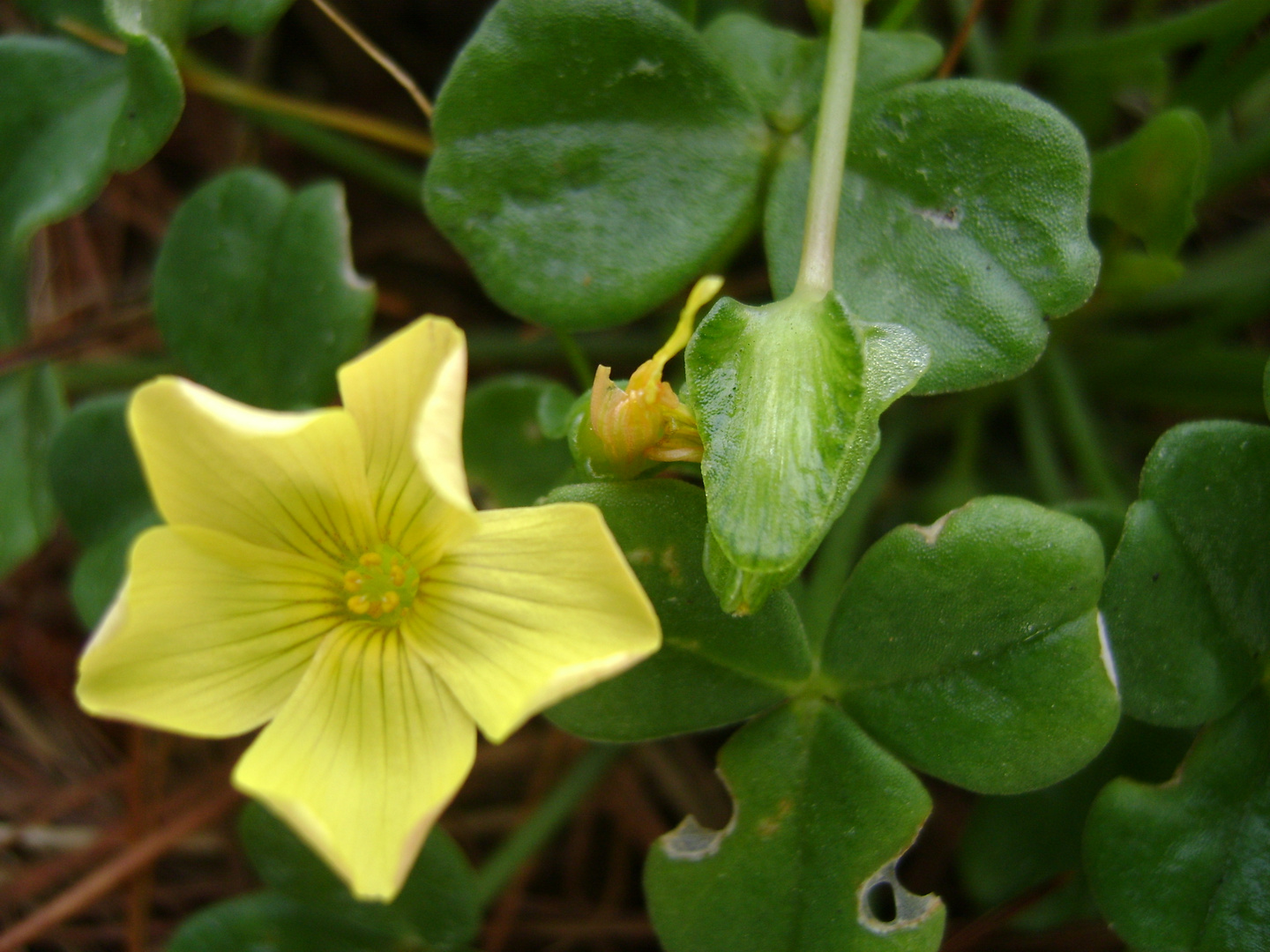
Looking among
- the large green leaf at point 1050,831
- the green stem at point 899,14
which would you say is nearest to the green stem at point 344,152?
the green stem at point 899,14

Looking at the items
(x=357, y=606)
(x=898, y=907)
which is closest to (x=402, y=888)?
(x=357, y=606)

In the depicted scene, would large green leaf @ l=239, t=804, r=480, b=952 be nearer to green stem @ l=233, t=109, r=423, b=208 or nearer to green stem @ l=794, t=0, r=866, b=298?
green stem @ l=794, t=0, r=866, b=298

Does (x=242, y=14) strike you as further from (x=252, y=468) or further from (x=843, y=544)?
(x=843, y=544)

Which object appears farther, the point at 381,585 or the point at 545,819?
the point at 545,819

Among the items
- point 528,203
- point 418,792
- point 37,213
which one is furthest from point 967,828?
point 37,213

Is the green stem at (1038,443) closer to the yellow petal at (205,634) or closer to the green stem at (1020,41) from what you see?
the green stem at (1020,41)

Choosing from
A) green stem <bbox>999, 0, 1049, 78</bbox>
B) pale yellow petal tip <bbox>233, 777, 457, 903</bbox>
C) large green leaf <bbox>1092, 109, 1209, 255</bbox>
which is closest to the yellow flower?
pale yellow petal tip <bbox>233, 777, 457, 903</bbox>
